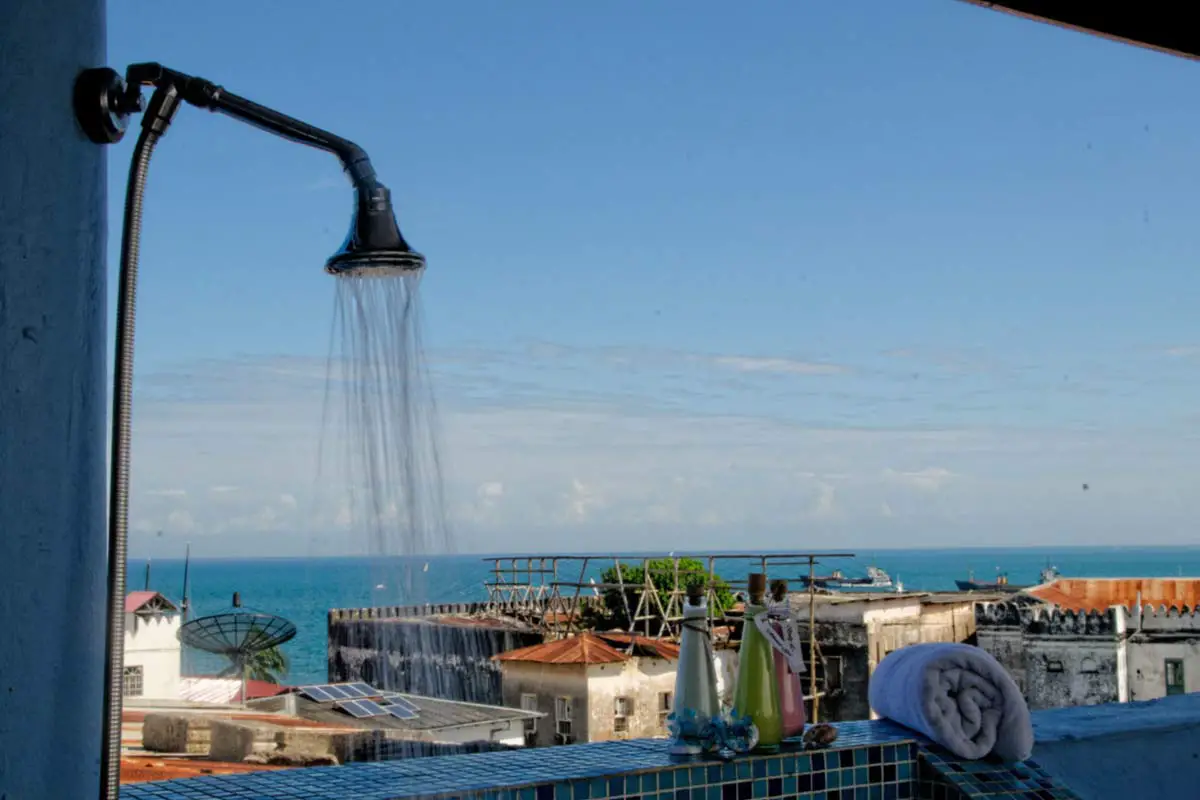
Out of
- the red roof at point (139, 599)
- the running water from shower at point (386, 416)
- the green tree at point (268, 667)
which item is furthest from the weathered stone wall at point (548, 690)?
the green tree at point (268, 667)

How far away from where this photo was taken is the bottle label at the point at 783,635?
4.47 feet

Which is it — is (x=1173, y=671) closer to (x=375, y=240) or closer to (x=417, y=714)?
(x=417, y=714)

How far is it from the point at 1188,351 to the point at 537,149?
2632 centimetres

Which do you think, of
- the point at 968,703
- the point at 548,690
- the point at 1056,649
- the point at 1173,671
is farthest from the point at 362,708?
the point at 1173,671

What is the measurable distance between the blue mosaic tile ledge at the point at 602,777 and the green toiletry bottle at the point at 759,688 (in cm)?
3

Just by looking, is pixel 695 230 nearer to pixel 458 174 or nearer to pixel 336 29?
pixel 458 174

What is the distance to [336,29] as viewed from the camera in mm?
22578

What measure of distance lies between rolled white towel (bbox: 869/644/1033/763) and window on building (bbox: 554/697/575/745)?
38.3ft

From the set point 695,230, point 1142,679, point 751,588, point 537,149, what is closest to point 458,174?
point 537,149

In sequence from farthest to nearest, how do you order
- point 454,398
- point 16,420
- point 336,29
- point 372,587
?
point 454,398 → point 336,29 → point 372,587 → point 16,420

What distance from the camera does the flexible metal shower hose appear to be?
31.8 inches

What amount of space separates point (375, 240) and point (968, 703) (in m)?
0.88

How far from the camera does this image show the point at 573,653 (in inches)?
501

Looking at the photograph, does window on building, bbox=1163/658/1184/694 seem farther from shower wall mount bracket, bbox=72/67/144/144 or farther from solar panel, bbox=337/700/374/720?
shower wall mount bracket, bbox=72/67/144/144
